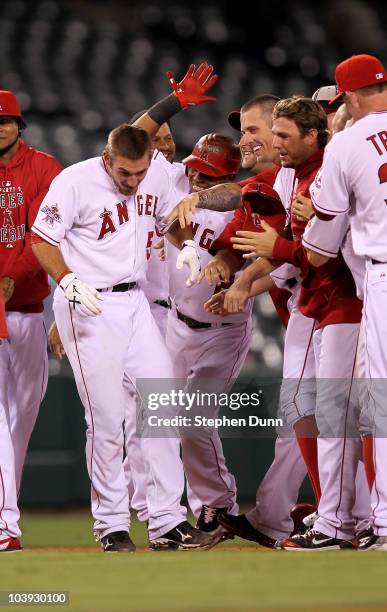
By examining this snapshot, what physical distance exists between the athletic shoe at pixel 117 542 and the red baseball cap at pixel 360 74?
179 cm

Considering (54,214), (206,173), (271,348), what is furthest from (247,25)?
(54,214)

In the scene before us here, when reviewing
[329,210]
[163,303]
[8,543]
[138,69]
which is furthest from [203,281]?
[138,69]

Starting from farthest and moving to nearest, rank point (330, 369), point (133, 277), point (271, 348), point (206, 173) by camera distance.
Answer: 1. point (271, 348)
2. point (206, 173)
3. point (133, 277)
4. point (330, 369)

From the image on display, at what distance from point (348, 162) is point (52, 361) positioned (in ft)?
12.9

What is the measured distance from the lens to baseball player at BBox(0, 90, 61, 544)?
480 centimetres

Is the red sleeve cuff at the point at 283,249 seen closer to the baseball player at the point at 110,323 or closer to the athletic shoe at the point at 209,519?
the baseball player at the point at 110,323

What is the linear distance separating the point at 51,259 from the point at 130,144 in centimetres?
51

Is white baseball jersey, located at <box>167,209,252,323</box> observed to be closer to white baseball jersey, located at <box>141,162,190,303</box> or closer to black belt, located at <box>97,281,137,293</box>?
white baseball jersey, located at <box>141,162,190,303</box>

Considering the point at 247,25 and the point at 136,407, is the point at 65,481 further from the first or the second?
the point at 247,25

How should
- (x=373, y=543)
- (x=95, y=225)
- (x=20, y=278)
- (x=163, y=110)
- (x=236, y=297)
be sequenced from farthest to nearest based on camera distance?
(x=163, y=110) < (x=20, y=278) < (x=236, y=297) < (x=95, y=225) < (x=373, y=543)

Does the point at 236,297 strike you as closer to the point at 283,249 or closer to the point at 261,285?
the point at 261,285

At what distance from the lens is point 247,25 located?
13.4 metres

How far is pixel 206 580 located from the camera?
303 centimetres

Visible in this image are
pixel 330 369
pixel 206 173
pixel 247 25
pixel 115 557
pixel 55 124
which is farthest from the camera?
pixel 247 25
